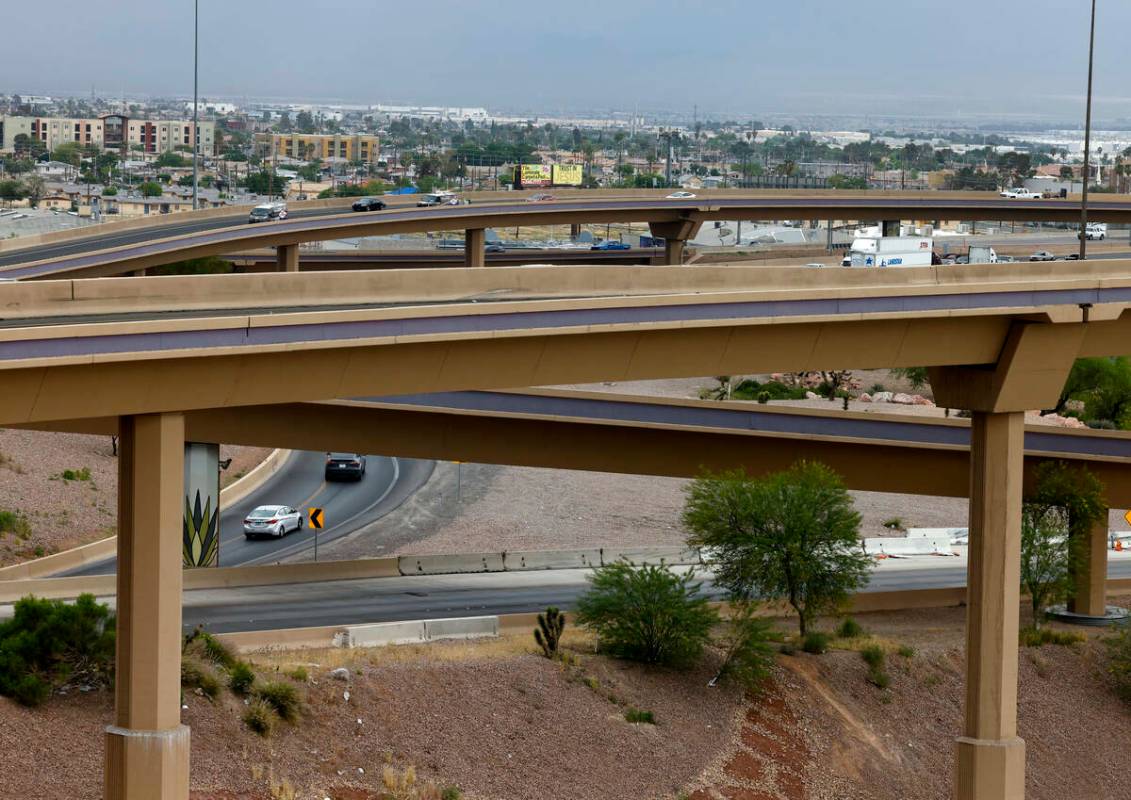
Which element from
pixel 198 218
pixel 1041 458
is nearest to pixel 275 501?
pixel 198 218

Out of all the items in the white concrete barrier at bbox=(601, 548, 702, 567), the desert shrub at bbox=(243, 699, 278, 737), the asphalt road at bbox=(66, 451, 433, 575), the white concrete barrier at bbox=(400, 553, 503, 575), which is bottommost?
the asphalt road at bbox=(66, 451, 433, 575)

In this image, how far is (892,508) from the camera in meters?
77.2

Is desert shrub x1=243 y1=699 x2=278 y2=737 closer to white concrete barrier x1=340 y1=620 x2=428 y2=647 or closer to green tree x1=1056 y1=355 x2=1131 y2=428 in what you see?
white concrete barrier x1=340 y1=620 x2=428 y2=647

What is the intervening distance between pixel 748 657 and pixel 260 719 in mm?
13709

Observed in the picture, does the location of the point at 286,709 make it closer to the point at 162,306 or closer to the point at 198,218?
the point at 162,306

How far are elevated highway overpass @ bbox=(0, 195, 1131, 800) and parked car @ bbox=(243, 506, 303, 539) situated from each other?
32534mm

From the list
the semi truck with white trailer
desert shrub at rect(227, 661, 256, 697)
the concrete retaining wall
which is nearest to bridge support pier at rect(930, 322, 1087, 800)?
desert shrub at rect(227, 661, 256, 697)

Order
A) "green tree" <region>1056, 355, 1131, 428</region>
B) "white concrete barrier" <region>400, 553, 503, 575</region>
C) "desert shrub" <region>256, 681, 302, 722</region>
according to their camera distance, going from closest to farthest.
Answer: "desert shrub" <region>256, 681, 302, 722</region> < "white concrete barrier" <region>400, 553, 503, 575</region> < "green tree" <region>1056, 355, 1131, 428</region>

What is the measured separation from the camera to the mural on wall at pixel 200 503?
53.6 meters

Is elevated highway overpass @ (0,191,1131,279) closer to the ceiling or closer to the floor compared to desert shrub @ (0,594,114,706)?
closer to the ceiling

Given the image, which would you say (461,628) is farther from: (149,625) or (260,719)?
(149,625)

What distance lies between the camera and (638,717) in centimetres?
3788

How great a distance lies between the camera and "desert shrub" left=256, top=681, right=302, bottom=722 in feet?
109

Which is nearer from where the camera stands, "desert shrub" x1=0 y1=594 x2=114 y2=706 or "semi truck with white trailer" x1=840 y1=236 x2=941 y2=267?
"desert shrub" x1=0 y1=594 x2=114 y2=706
